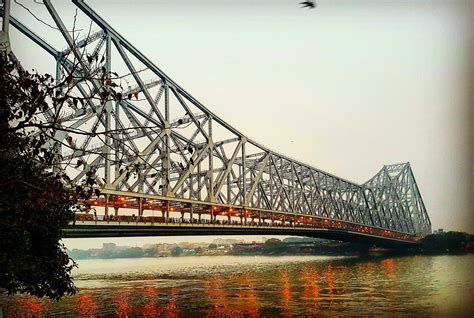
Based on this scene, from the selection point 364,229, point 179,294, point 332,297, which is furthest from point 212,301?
point 364,229

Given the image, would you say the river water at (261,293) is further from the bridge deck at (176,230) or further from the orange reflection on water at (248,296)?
the bridge deck at (176,230)

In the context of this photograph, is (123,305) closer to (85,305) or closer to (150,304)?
(150,304)

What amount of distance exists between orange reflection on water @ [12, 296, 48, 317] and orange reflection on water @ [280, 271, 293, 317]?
156 inches

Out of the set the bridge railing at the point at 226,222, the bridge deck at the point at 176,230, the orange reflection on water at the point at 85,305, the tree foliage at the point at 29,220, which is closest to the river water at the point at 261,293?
the orange reflection on water at the point at 85,305

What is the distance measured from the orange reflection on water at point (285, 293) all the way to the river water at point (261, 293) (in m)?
0.02

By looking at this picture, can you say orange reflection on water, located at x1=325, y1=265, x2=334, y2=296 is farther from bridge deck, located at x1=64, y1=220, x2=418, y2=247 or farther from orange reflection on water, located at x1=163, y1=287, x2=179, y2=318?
orange reflection on water, located at x1=163, y1=287, x2=179, y2=318

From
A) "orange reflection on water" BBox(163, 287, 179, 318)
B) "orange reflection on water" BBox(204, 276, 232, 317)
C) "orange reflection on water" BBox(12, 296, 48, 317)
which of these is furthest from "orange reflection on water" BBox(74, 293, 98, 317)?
"orange reflection on water" BBox(204, 276, 232, 317)

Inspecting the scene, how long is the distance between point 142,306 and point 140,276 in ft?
15.3

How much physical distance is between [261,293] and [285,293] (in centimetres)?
51

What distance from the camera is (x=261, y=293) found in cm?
1073

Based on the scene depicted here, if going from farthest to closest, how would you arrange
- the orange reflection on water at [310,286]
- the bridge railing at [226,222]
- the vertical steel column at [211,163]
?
the vertical steel column at [211,163] → the bridge railing at [226,222] → the orange reflection on water at [310,286]

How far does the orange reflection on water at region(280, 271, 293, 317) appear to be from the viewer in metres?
8.71

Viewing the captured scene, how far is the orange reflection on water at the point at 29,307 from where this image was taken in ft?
27.5

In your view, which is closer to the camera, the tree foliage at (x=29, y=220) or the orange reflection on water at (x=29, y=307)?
the tree foliage at (x=29, y=220)
